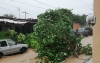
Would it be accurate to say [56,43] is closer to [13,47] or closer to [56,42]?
[56,42]

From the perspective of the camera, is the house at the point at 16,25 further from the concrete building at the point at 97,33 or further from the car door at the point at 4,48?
the concrete building at the point at 97,33

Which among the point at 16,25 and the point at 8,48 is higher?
the point at 16,25

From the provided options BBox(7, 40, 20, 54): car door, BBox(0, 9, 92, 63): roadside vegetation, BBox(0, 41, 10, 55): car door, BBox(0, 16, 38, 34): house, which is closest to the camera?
BBox(0, 9, 92, 63): roadside vegetation

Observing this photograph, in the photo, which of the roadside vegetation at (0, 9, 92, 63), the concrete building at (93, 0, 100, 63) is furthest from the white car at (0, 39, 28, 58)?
the concrete building at (93, 0, 100, 63)

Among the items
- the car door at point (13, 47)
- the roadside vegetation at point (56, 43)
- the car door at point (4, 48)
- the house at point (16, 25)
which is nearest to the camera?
the roadside vegetation at point (56, 43)

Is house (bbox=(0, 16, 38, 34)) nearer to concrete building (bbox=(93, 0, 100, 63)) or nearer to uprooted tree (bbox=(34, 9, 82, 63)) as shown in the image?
uprooted tree (bbox=(34, 9, 82, 63))

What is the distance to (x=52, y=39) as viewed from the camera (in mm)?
10578

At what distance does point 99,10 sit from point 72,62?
6.00m

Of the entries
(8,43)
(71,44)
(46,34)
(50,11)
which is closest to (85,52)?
(71,44)

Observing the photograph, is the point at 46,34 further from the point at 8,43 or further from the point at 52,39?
the point at 8,43

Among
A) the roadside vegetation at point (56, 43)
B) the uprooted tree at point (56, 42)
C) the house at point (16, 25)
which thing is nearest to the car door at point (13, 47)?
the roadside vegetation at point (56, 43)

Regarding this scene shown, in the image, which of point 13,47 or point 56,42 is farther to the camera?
point 13,47

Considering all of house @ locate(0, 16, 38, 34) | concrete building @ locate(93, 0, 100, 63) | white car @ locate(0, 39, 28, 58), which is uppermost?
house @ locate(0, 16, 38, 34)

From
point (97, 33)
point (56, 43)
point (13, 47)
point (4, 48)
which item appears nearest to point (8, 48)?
point (4, 48)
